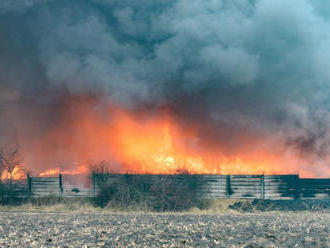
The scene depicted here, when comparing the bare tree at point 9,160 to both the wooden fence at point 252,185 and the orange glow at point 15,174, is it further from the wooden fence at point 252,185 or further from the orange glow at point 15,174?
the wooden fence at point 252,185

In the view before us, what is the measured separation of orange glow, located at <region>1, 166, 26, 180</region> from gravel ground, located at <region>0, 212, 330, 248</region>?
11786 mm

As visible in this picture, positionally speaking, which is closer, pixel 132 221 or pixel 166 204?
pixel 132 221

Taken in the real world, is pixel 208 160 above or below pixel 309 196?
above

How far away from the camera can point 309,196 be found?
3141cm

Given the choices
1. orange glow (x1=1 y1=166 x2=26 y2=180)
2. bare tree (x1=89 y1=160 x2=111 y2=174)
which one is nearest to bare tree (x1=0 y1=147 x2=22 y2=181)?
orange glow (x1=1 y1=166 x2=26 y2=180)

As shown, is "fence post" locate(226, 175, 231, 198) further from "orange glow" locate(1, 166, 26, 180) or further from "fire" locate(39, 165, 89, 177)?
"orange glow" locate(1, 166, 26, 180)

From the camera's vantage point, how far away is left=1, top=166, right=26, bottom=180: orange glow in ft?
119

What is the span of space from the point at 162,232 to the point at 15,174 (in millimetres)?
21944

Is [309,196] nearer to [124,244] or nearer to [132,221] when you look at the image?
[132,221]

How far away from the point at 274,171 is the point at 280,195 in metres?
7.99

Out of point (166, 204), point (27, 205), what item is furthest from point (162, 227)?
point (27, 205)

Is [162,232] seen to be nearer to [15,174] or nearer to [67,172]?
[15,174]

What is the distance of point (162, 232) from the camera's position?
18891 mm

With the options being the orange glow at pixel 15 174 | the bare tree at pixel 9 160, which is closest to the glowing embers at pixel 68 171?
the orange glow at pixel 15 174
